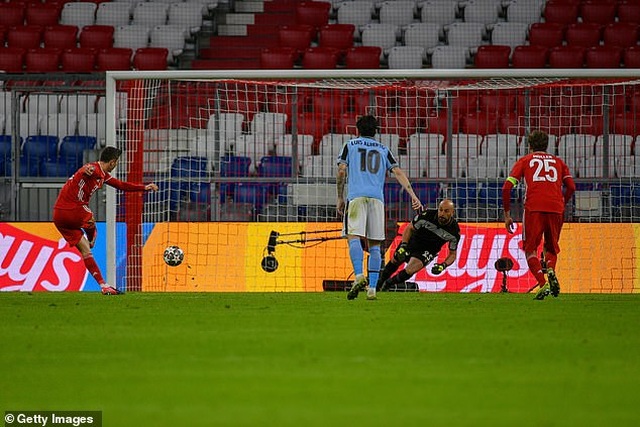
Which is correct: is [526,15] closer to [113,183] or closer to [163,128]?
[163,128]

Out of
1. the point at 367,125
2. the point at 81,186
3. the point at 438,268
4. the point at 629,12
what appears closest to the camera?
the point at 367,125

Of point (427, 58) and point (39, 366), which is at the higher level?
point (427, 58)

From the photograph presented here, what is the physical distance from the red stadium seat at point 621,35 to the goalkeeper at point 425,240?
9579mm

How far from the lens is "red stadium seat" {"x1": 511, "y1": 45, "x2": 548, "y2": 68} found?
77.0 feet

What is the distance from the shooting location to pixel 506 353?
7270 millimetres

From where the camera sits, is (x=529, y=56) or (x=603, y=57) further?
(x=529, y=56)

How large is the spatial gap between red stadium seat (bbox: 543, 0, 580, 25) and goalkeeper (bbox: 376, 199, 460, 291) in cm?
1022

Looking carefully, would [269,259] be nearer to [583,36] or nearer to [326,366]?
[583,36]

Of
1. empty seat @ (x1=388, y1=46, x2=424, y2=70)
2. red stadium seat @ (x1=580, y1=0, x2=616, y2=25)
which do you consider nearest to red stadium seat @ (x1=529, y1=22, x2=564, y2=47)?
red stadium seat @ (x1=580, y1=0, x2=616, y2=25)

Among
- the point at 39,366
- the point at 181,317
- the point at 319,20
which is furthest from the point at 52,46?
the point at 39,366

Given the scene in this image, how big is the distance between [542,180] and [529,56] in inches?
418

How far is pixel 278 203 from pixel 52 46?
894 cm

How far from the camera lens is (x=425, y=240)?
16.2m

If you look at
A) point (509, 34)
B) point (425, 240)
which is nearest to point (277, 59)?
point (509, 34)
